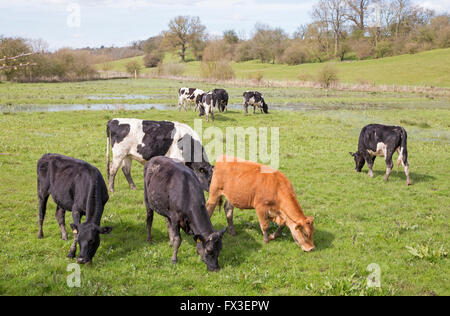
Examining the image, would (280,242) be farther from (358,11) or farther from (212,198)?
(358,11)

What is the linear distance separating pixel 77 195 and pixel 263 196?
153 inches

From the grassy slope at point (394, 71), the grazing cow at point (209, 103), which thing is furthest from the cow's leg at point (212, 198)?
the grassy slope at point (394, 71)

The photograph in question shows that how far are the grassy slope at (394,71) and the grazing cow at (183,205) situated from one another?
57.0 metres

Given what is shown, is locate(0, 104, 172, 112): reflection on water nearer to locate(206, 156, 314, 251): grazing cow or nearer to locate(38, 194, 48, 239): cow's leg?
locate(38, 194, 48, 239): cow's leg

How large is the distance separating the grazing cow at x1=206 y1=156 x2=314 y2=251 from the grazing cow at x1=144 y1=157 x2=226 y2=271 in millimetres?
1141

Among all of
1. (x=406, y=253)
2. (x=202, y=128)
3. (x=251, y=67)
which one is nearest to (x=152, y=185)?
(x=406, y=253)

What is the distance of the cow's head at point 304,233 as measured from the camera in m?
7.65

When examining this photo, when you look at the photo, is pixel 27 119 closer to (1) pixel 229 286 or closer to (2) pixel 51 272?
(2) pixel 51 272

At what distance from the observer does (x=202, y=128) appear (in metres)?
23.5

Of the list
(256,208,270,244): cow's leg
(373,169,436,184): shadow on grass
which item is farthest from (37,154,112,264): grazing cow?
(373,169,436,184): shadow on grass

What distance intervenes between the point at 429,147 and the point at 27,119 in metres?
24.3

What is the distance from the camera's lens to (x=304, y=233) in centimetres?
A: 778

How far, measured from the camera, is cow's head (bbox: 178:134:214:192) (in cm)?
1006
